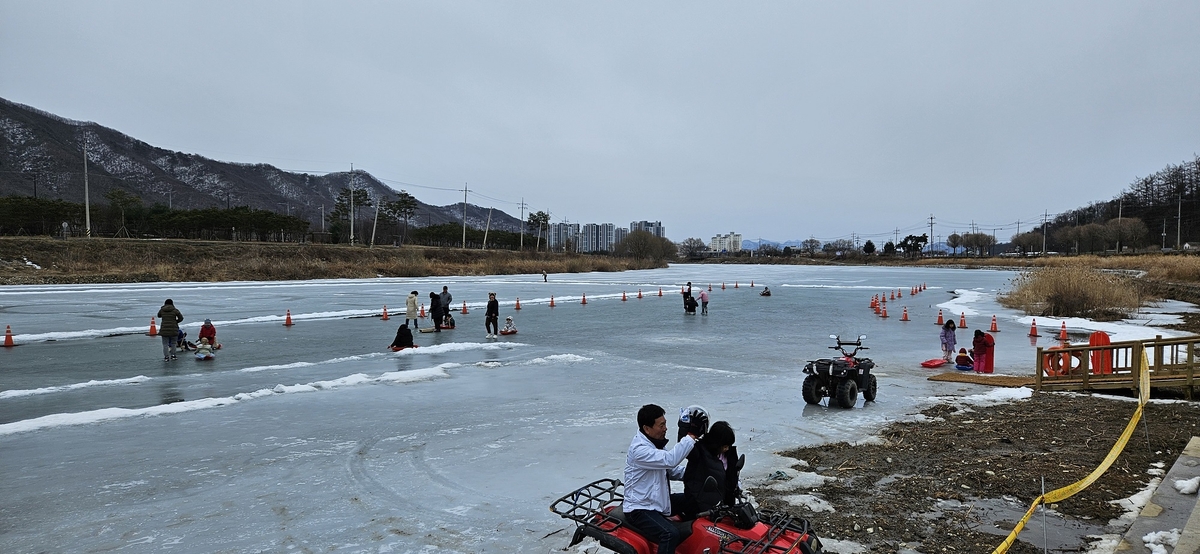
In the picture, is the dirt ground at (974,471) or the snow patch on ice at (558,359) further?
the snow patch on ice at (558,359)

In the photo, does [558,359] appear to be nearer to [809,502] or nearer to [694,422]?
[809,502]

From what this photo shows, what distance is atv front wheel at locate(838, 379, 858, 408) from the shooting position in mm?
9859

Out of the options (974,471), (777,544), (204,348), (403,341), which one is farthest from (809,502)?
(204,348)

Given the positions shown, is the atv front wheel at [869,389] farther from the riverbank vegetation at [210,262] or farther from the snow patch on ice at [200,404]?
the riverbank vegetation at [210,262]

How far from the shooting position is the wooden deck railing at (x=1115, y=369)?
990cm

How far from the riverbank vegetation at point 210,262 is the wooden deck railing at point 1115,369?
47150 millimetres

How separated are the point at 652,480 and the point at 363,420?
605 cm

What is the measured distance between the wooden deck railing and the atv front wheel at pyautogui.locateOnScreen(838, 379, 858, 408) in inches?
137

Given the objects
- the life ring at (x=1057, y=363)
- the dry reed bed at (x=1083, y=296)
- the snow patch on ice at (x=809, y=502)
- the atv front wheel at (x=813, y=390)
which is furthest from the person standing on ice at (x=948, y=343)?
the dry reed bed at (x=1083, y=296)

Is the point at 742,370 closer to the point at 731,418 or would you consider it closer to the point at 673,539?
the point at 731,418

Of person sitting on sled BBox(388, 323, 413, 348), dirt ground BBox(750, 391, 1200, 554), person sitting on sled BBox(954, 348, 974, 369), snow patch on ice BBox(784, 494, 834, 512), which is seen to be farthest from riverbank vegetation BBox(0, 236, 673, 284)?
snow patch on ice BBox(784, 494, 834, 512)

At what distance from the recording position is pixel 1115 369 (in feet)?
35.7

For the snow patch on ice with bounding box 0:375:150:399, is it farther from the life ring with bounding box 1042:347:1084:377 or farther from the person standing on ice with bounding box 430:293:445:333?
the life ring with bounding box 1042:347:1084:377

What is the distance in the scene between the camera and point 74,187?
535 feet
